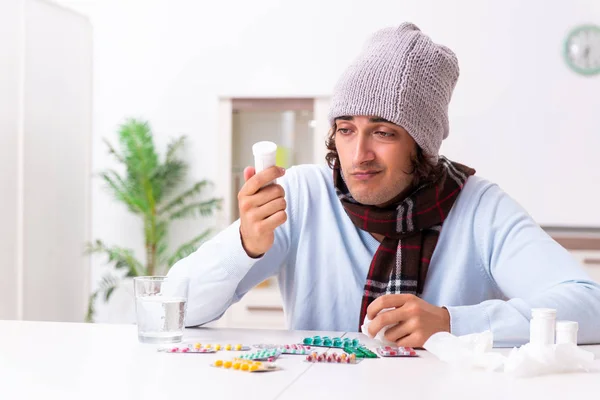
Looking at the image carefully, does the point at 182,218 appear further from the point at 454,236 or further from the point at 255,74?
the point at 454,236

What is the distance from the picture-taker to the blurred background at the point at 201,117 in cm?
466

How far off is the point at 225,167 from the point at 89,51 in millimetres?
1112

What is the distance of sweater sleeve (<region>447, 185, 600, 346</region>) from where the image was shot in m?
1.61

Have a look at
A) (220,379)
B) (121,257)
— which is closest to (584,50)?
(121,257)

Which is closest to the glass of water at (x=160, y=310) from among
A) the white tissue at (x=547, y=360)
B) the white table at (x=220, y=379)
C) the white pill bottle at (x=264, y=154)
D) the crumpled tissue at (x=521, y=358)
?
the white table at (x=220, y=379)

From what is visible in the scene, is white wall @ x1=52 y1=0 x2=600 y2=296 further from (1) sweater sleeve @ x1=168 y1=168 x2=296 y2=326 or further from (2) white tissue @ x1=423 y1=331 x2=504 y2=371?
(2) white tissue @ x1=423 y1=331 x2=504 y2=371

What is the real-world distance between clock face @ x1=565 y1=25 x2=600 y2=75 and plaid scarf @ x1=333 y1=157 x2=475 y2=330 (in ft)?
10.9

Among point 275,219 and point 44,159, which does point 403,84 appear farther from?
point 44,159

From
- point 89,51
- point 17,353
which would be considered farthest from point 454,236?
point 89,51

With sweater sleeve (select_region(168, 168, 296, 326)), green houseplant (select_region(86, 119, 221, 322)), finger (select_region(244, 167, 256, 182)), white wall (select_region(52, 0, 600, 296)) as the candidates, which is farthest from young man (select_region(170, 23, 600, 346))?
green houseplant (select_region(86, 119, 221, 322))

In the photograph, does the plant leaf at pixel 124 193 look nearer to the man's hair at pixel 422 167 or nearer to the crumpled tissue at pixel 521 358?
the man's hair at pixel 422 167

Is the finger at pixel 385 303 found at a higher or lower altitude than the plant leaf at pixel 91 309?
higher

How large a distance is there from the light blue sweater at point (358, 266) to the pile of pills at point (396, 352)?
21 cm

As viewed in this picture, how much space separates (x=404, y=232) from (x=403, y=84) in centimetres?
34
